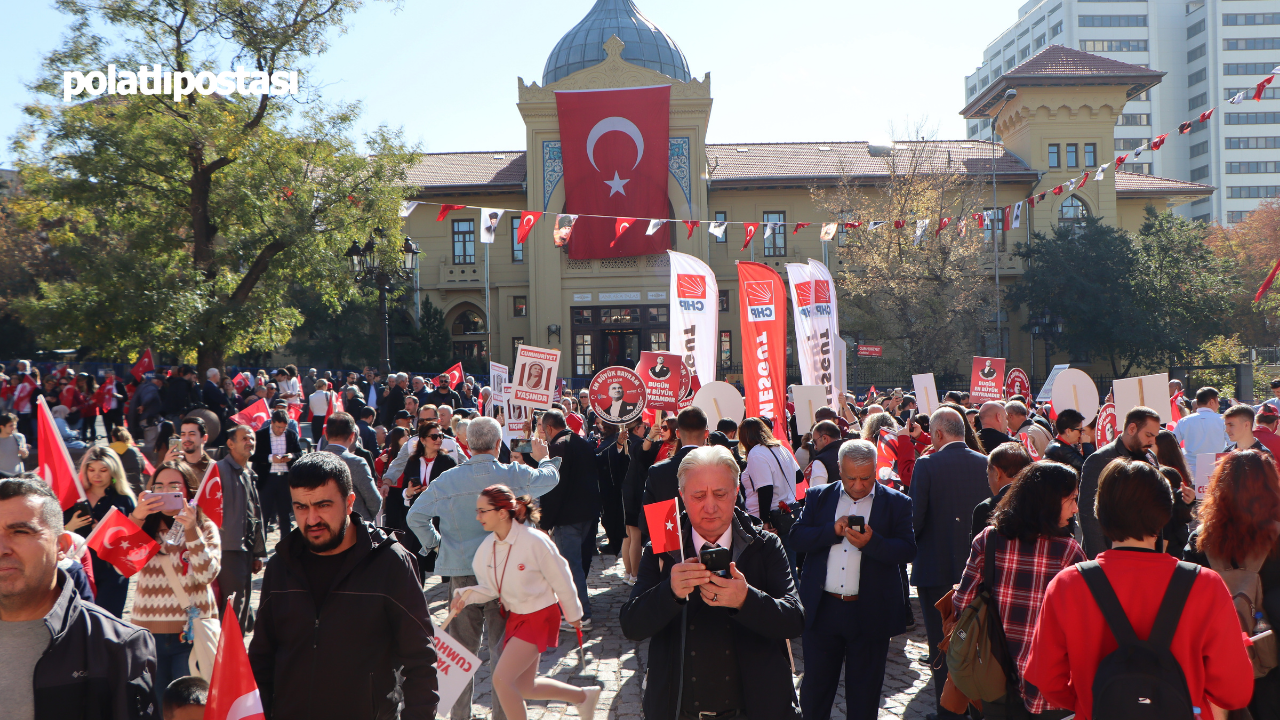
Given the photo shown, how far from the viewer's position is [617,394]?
10.5 metres

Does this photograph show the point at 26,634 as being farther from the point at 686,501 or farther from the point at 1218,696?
the point at 1218,696

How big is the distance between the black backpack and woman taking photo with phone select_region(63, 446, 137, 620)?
5.16 meters

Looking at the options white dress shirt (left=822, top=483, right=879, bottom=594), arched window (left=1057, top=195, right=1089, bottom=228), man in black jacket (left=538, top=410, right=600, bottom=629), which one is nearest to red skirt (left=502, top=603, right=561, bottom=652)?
white dress shirt (left=822, top=483, right=879, bottom=594)

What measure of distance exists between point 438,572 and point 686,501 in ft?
9.61

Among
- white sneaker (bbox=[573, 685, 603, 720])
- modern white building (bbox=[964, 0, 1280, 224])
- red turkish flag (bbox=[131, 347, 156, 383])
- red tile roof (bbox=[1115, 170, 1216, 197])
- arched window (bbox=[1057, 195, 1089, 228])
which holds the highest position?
modern white building (bbox=[964, 0, 1280, 224])

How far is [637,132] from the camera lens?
119ft

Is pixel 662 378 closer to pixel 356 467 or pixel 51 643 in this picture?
pixel 356 467

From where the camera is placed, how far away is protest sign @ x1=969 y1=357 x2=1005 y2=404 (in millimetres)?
15648

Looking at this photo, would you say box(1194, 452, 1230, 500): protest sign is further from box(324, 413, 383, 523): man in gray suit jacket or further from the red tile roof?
the red tile roof

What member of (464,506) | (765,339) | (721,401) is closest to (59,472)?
(464,506)

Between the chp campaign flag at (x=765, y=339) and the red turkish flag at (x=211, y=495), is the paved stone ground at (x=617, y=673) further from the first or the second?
the chp campaign flag at (x=765, y=339)

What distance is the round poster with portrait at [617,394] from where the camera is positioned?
34.0 feet

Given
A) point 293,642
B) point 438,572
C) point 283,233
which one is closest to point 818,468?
point 438,572

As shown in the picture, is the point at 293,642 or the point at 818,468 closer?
the point at 293,642
